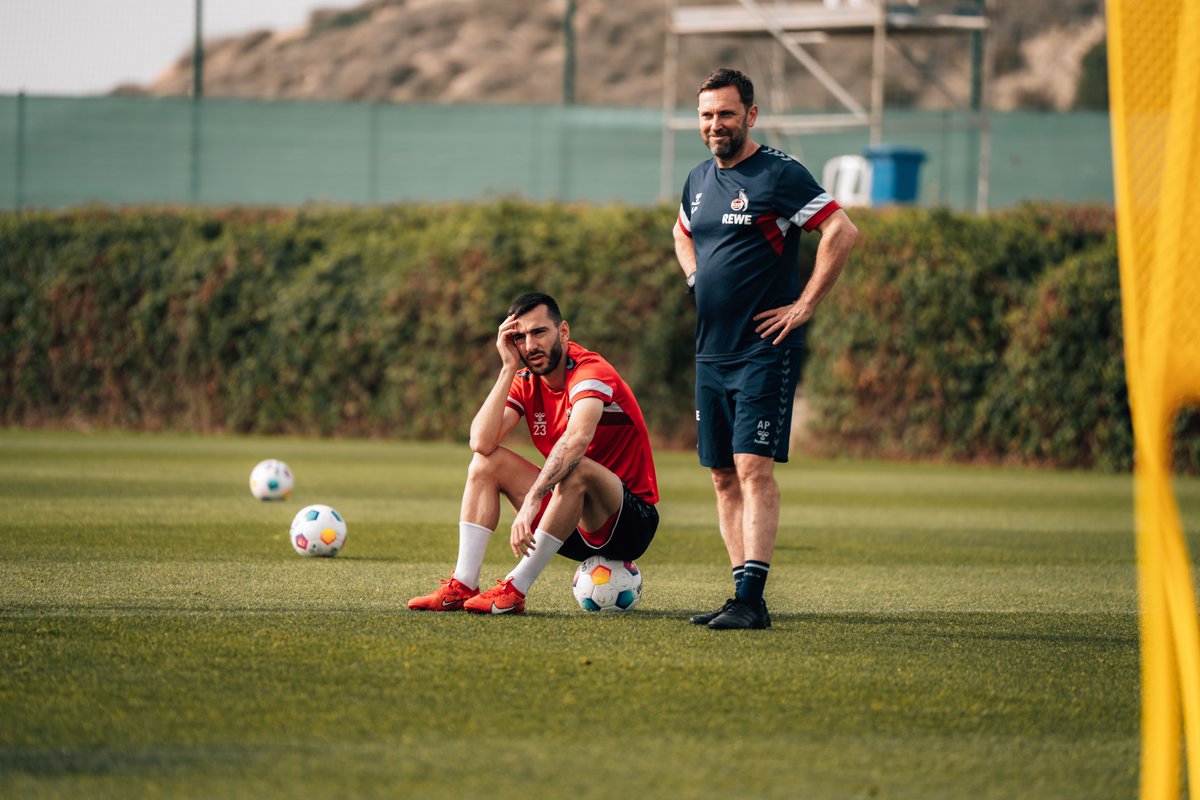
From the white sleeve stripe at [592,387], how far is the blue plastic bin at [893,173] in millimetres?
15674

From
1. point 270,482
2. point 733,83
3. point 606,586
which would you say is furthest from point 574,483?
point 270,482

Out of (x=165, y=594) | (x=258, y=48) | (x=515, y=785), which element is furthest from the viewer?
(x=258, y=48)

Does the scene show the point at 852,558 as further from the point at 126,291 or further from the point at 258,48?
the point at 258,48

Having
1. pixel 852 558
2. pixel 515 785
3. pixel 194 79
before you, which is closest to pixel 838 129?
pixel 194 79

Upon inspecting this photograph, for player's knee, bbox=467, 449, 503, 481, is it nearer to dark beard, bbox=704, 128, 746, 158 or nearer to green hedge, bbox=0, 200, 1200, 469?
dark beard, bbox=704, 128, 746, 158

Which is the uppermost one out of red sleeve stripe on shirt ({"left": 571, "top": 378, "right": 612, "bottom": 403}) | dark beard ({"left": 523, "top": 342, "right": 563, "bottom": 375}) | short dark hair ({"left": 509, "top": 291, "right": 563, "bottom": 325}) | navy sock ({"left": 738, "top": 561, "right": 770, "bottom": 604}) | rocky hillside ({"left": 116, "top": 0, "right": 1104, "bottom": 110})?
rocky hillside ({"left": 116, "top": 0, "right": 1104, "bottom": 110})

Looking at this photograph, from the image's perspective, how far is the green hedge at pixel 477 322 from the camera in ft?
60.8

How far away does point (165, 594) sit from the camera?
290 inches

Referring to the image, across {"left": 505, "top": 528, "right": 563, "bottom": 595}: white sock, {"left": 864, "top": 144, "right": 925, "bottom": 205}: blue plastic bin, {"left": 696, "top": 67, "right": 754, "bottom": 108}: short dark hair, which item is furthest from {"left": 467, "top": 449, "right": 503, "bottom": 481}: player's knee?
{"left": 864, "top": 144, "right": 925, "bottom": 205}: blue plastic bin

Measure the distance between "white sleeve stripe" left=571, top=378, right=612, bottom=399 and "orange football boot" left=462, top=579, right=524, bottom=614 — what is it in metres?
0.95

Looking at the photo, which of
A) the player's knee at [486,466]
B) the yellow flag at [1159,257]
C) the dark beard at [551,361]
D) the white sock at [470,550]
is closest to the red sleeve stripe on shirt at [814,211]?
the dark beard at [551,361]

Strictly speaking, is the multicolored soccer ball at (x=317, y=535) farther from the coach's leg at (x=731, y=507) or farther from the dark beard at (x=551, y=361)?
the coach's leg at (x=731, y=507)

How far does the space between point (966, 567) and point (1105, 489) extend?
7.16 metres

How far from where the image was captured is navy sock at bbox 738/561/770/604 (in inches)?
269
